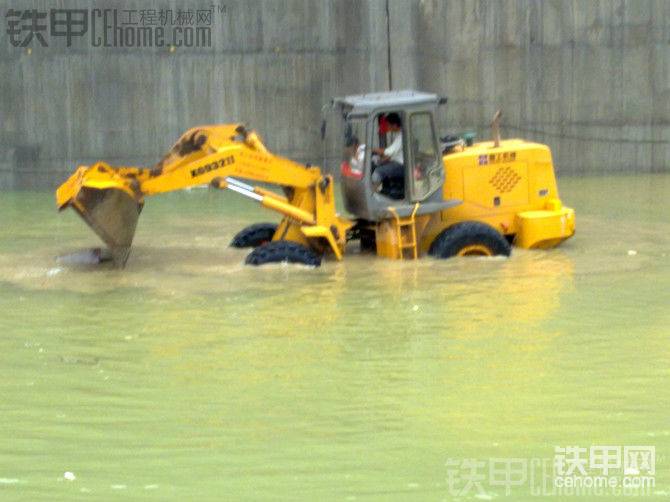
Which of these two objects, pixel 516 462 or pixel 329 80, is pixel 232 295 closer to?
pixel 516 462

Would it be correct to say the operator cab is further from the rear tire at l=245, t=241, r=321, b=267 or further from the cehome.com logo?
the cehome.com logo

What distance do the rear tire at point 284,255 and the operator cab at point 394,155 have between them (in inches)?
30.7

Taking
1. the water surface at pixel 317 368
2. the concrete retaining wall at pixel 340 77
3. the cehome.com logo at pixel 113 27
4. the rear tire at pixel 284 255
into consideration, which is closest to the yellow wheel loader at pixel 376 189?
the rear tire at pixel 284 255

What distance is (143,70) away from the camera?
22328 mm

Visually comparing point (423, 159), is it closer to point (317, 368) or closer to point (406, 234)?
point (406, 234)

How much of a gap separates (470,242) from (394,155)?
1.14 m

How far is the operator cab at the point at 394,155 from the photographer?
14461 mm

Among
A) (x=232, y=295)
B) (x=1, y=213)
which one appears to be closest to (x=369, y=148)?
(x=232, y=295)

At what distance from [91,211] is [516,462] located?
719cm

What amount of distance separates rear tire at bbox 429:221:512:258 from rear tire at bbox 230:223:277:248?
6.67 feet

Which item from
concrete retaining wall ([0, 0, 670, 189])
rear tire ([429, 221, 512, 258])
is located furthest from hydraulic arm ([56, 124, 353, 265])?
concrete retaining wall ([0, 0, 670, 189])

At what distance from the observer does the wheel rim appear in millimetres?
14570

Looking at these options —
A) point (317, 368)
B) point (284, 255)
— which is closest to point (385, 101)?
point (284, 255)

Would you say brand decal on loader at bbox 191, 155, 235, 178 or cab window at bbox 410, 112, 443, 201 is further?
cab window at bbox 410, 112, 443, 201
